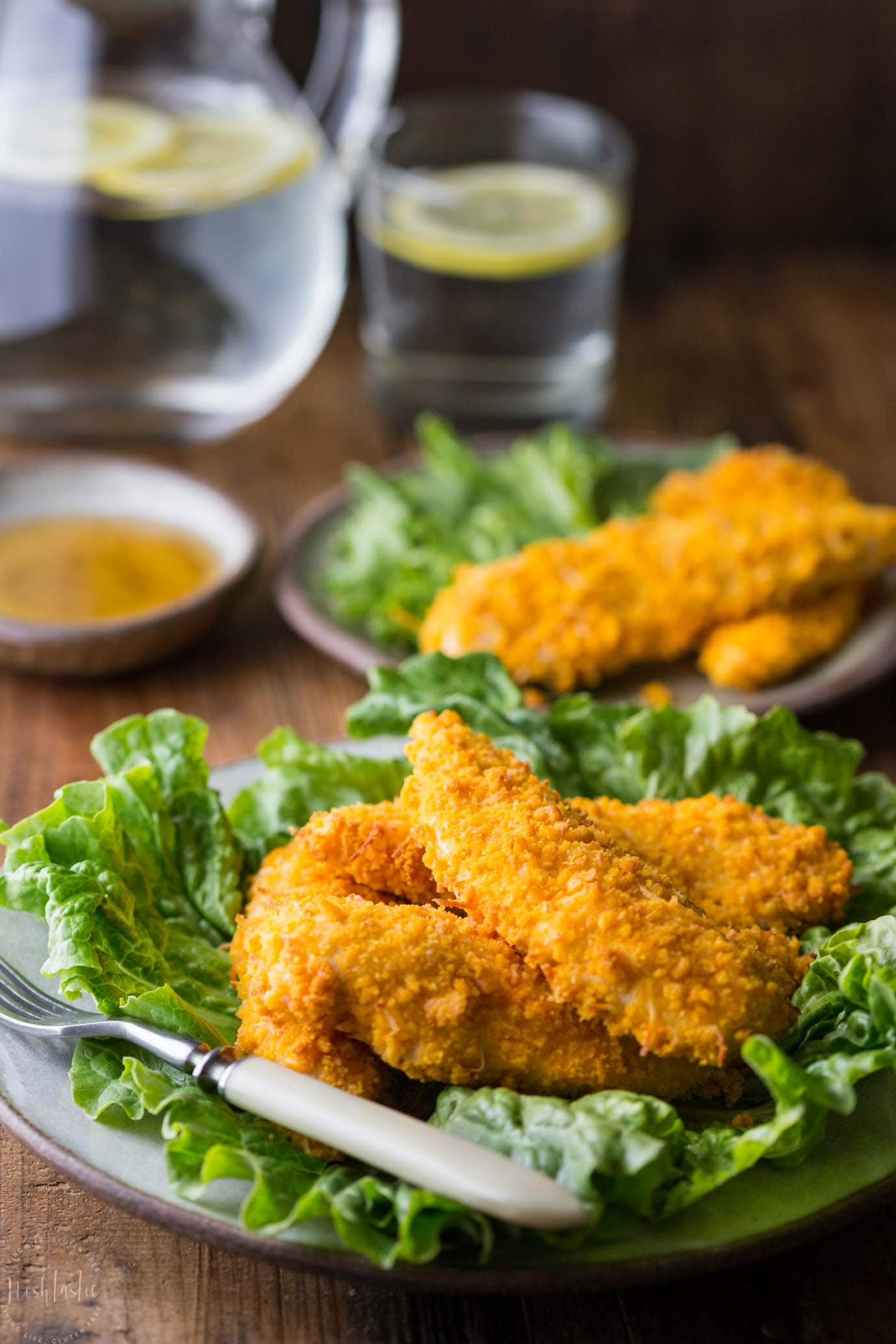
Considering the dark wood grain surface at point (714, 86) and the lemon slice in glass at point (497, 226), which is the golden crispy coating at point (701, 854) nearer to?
the lemon slice in glass at point (497, 226)

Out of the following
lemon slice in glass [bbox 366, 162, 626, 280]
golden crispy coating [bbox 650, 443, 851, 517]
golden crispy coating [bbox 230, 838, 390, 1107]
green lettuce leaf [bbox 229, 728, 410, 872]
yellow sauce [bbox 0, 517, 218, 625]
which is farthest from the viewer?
lemon slice in glass [bbox 366, 162, 626, 280]

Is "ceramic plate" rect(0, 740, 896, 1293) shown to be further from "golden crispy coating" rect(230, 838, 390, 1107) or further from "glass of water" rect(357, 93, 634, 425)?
"glass of water" rect(357, 93, 634, 425)

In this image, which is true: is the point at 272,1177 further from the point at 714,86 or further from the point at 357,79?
the point at 714,86

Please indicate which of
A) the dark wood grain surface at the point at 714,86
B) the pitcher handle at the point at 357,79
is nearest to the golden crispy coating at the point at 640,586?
the pitcher handle at the point at 357,79

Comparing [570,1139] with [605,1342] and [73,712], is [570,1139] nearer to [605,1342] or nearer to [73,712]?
[605,1342]

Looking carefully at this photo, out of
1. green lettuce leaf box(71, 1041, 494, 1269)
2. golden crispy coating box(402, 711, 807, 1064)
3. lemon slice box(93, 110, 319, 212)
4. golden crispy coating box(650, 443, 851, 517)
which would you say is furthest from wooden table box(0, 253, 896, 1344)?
lemon slice box(93, 110, 319, 212)
